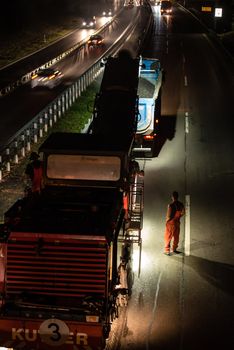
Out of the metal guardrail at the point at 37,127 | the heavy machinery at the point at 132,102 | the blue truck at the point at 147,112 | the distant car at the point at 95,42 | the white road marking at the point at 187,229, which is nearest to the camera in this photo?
the white road marking at the point at 187,229

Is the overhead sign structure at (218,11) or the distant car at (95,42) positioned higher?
the overhead sign structure at (218,11)

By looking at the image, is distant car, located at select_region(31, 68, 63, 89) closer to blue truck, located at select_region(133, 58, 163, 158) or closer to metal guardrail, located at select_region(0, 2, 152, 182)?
metal guardrail, located at select_region(0, 2, 152, 182)

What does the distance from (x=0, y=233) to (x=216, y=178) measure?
1146cm

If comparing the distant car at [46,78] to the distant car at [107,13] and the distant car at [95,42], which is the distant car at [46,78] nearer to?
the distant car at [95,42]

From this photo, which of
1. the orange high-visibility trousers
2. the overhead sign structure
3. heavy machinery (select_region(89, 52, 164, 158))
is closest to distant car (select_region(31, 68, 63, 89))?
heavy machinery (select_region(89, 52, 164, 158))

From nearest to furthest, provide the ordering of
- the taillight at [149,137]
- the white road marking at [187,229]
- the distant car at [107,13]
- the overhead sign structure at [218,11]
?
the white road marking at [187,229]
the taillight at [149,137]
the overhead sign structure at [218,11]
the distant car at [107,13]

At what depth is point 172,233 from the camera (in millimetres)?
14297

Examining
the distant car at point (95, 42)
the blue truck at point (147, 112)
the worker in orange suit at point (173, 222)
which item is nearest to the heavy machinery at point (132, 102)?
the blue truck at point (147, 112)

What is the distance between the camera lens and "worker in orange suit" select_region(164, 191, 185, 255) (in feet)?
46.0

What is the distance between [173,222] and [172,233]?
0.97 ft

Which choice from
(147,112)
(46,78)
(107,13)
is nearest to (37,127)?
(147,112)

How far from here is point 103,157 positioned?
12578 mm

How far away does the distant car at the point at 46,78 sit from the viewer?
136 ft

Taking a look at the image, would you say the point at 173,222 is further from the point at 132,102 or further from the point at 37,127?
the point at 37,127
